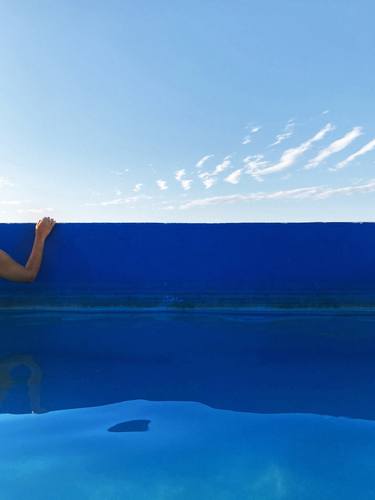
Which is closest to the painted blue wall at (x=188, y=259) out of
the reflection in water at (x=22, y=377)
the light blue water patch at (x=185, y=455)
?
the reflection in water at (x=22, y=377)

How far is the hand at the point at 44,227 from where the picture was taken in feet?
13.6

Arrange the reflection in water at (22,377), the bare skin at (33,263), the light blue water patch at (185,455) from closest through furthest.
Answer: the light blue water patch at (185,455), the reflection in water at (22,377), the bare skin at (33,263)

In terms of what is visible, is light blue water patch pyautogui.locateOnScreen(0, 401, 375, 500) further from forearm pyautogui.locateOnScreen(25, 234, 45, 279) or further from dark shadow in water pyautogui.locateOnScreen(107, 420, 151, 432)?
forearm pyautogui.locateOnScreen(25, 234, 45, 279)

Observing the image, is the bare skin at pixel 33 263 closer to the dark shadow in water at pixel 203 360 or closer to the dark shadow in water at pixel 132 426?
the dark shadow in water at pixel 203 360

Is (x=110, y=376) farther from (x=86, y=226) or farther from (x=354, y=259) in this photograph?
(x=354, y=259)

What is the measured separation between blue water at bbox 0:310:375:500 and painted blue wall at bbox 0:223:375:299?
3.32ft

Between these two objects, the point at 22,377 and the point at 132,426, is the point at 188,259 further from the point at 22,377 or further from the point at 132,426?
the point at 132,426

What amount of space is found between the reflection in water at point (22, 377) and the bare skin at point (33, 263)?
153cm

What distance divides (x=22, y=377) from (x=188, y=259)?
239 cm

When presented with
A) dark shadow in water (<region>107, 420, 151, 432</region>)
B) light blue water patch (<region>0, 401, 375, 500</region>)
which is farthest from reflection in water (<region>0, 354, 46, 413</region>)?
dark shadow in water (<region>107, 420, 151, 432</region>)

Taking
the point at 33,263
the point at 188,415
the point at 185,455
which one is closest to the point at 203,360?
the point at 188,415

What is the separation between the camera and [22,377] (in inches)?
92.0

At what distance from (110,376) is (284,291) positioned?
259cm

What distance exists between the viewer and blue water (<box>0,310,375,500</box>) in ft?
4.41
